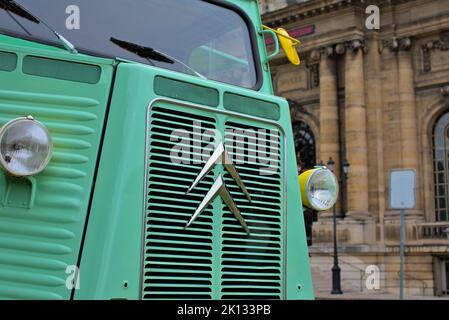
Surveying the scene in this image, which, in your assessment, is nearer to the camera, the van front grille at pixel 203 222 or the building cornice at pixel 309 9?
the van front grille at pixel 203 222

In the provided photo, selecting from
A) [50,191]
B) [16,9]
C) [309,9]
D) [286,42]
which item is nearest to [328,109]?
[309,9]

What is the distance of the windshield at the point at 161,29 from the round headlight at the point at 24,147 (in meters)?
0.97

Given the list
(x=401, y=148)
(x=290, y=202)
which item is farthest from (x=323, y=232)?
(x=290, y=202)

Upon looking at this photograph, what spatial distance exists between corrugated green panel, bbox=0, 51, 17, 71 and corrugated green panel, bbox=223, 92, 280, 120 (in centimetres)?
143

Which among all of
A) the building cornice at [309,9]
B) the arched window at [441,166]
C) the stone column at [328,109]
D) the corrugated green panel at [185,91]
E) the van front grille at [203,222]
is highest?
the building cornice at [309,9]

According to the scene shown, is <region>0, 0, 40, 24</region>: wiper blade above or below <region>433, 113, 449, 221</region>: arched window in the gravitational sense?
below

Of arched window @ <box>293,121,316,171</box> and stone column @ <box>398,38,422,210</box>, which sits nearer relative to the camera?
stone column @ <box>398,38,422,210</box>

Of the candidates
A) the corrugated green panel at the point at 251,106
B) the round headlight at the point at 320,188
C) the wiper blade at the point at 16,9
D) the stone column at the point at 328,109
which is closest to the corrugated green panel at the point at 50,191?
the wiper blade at the point at 16,9

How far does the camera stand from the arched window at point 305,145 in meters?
34.6

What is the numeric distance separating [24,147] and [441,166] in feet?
93.7

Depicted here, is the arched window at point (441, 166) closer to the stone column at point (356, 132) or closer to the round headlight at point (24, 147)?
the stone column at point (356, 132)

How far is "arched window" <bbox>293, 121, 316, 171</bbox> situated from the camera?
114ft

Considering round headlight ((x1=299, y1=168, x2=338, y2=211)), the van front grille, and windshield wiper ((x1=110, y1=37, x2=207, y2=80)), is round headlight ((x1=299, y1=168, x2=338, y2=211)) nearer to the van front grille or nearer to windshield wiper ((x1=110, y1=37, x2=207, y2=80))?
the van front grille

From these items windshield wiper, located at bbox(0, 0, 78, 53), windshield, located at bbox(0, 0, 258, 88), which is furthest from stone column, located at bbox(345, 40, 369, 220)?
windshield wiper, located at bbox(0, 0, 78, 53)
